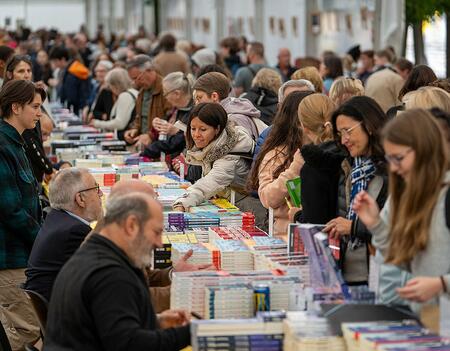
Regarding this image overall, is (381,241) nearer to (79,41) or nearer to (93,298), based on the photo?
(93,298)

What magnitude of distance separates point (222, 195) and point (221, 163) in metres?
0.32

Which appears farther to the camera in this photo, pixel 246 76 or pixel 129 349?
pixel 246 76

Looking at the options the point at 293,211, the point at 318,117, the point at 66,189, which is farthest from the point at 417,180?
the point at 66,189

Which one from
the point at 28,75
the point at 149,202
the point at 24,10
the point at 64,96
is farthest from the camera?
the point at 24,10

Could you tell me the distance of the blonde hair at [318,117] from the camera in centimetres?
620

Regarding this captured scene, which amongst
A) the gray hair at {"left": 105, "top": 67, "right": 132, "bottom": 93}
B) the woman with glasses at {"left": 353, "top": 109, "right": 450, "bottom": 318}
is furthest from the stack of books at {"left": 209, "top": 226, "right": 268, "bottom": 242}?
the gray hair at {"left": 105, "top": 67, "right": 132, "bottom": 93}

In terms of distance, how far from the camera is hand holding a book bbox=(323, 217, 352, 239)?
17.6 feet

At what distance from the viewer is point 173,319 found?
4.73 metres

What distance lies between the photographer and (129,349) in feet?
14.1

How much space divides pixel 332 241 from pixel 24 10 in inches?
1783

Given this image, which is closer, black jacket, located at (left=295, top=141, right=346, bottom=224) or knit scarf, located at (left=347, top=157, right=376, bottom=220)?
knit scarf, located at (left=347, top=157, right=376, bottom=220)

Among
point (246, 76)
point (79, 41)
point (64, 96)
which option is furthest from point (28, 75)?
point (79, 41)

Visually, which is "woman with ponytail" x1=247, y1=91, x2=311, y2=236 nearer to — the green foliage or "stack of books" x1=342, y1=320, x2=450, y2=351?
"stack of books" x1=342, y1=320, x2=450, y2=351

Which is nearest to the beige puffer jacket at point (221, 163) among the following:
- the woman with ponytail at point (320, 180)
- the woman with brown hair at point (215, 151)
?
the woman with brown hair at point (215, 151)
